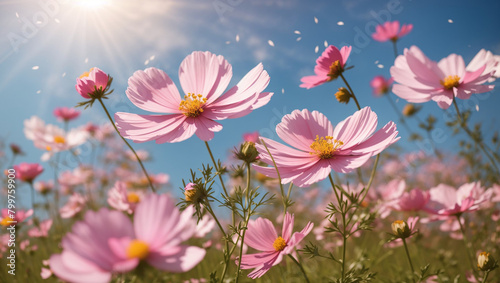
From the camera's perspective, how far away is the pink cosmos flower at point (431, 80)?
3.71 ft

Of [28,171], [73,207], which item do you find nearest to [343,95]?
[28,171]

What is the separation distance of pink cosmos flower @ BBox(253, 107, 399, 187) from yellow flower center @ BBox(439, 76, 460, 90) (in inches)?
21.0

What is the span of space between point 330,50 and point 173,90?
49cm

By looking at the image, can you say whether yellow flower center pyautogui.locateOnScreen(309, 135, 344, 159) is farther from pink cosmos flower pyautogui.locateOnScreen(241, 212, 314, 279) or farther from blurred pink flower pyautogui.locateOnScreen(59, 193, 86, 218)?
blurred pink flower pyautogui.locateOnScreen(59, 193, 86, 218)

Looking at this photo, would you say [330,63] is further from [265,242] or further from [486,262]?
[486,262]

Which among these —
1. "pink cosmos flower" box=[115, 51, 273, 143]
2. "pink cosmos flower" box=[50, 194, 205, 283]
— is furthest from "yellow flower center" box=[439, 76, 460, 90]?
"pink cosmos flower" box=[50, 194, 205, 283]

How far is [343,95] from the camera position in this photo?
1107mm

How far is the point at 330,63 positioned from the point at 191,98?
452 millimetres

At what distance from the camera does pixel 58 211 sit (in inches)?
101

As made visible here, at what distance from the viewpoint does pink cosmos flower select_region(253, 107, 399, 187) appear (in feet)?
2.56

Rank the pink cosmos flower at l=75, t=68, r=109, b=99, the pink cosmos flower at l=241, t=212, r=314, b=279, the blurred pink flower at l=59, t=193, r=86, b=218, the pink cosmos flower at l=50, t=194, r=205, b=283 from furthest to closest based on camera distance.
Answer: the blurred pink flower at l=59, t=193, r=86, b=218, the pink cosmos flower at l=75, t=68, r=109, b=99, the pink cosmos flower at l=241, t=212, r=314, b=279, the pink cosmos flower at l=50, t=194, r=205, b=283

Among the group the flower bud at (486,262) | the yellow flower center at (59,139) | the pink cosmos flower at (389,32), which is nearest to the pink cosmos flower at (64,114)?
the yellow flower center at (59,139)

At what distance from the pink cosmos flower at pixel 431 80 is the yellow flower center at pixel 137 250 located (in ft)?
3.23

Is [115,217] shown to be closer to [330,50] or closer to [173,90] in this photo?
[173,90]
